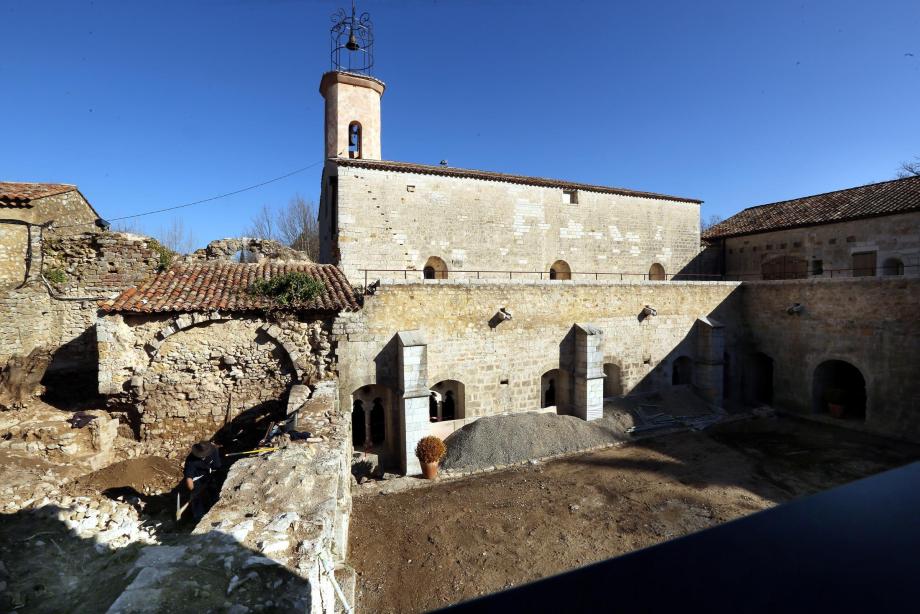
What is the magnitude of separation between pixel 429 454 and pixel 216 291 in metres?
6.64

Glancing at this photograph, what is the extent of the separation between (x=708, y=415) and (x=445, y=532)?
11504 millimetres

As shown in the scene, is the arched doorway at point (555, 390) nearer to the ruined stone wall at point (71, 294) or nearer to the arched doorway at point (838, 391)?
the arched doorway at point (838, 391)

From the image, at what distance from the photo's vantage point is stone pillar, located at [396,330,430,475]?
449 inches

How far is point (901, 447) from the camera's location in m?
12.9

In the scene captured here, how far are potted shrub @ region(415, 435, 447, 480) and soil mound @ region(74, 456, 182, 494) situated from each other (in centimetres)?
530

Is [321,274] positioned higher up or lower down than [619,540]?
higher up

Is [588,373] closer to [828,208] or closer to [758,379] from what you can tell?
[758,379]

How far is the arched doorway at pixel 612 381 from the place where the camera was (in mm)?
15297

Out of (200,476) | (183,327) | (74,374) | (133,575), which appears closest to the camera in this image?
(133,575)

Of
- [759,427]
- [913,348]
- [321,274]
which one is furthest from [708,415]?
[321,274]

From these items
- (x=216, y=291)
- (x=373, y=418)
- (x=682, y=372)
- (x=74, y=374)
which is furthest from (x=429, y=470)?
(x=682, y=372)

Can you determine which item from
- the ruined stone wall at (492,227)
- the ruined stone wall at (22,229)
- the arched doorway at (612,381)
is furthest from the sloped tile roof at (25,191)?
the arched doorway at (612,381)

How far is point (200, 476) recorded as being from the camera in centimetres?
696

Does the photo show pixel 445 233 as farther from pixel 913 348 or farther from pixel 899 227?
pixel 899 227
